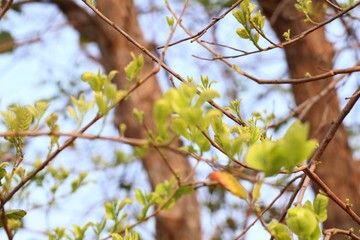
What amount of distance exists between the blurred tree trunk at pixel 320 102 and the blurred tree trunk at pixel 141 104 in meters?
0.72

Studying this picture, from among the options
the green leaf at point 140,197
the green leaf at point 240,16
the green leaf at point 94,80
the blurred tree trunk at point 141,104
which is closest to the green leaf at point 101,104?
the green leaf at point 94,80

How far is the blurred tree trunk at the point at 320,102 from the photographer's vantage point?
82.0 inches

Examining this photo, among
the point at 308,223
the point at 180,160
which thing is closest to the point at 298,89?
the point at 180,160

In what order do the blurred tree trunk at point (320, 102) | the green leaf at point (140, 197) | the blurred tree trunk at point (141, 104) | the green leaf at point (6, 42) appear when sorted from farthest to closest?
the green leaf at point (6, 42), the blurred tree trunk at point (141, 104), the blurred tree trunk at point (320, 102), the green leaf at point (140, 197)

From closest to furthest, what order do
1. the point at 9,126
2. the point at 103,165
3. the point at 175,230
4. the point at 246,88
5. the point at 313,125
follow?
the point at 9,126
the point at 313,125
the point at 175,230
the point at 103,165
the point at 246,88

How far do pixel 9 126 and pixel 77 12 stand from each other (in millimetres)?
2461

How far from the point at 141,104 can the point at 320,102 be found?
98cm

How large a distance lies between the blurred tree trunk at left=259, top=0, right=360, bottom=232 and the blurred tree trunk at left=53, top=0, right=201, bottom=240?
0.72 m

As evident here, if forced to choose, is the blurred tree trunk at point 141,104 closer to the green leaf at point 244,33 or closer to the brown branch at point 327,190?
the green leaf at point 244,33

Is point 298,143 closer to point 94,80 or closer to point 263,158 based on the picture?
point 263,158

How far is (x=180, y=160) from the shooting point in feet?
8.87

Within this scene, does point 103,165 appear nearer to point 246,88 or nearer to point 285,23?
point 246,88

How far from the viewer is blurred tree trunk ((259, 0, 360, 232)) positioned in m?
2.08

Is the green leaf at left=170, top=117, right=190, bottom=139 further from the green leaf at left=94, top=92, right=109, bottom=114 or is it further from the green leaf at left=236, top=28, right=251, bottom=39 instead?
the green leaf at left=236, top=28, right=251, bottom=39
